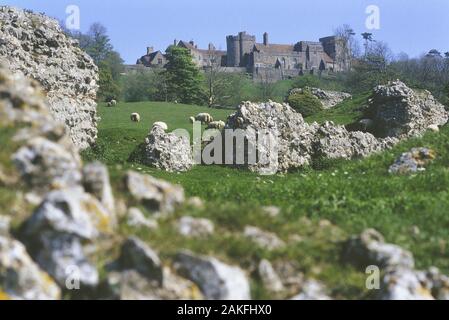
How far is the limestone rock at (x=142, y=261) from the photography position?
7.34 meters

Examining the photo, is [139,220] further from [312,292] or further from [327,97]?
[327,97]

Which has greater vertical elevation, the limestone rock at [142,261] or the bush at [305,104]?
the bush at [305,104]

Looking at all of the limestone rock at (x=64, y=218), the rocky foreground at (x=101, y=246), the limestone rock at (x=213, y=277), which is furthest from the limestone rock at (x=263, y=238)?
the limestone rock at (x=64, y=218)

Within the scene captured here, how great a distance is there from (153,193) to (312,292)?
2.48 meters

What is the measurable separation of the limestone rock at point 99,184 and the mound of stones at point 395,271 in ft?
10.3

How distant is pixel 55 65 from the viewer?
34031 millimetres

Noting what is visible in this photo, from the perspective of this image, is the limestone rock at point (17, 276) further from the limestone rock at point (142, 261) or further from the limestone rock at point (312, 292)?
the limestone rock at point (312, 292)

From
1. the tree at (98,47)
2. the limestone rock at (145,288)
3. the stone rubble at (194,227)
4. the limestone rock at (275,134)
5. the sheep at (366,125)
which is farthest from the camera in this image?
the tree at (98,47)

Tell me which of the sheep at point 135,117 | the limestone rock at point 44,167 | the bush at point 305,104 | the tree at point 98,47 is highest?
the tree at point 98,47

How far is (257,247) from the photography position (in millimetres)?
8047

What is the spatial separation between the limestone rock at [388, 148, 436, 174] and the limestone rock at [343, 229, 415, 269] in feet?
30.1

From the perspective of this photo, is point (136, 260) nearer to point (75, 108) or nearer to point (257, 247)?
point (257, 247)

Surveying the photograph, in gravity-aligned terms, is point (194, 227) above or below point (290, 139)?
below

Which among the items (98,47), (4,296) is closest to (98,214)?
(4,296)
